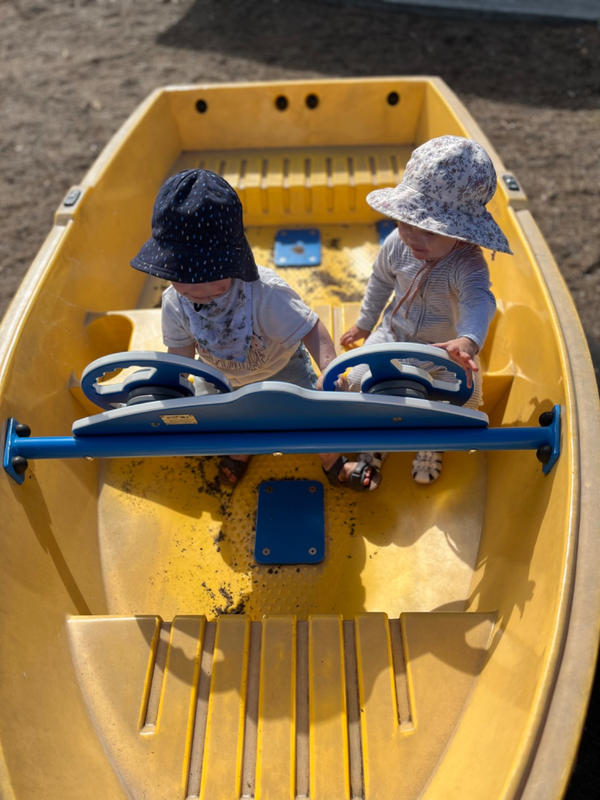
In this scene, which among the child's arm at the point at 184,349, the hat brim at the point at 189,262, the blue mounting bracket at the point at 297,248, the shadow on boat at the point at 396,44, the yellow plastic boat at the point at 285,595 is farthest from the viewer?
the shadow on boat at the point at 396,44

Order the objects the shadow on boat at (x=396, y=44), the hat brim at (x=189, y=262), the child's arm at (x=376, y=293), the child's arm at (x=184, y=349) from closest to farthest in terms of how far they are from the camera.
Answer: the hat brim at (x=189, y=262)
the child's arm at (x=184, y=349)
the child's arm at (x=376, y=293)
the shadow on boat at (x=396, y=44)

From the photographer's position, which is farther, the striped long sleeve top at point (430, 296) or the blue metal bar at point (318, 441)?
the striped long sleeve top at point (430, 296)

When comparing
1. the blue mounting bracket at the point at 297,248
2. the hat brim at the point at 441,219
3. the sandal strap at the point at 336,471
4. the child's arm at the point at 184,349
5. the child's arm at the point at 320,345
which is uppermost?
the hat brim at the point at 441,219

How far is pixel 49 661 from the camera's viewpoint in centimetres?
120

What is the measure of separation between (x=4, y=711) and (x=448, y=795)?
2.60 ft

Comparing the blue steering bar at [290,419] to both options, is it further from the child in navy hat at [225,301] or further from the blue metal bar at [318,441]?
the child in navy hat at [225,301]

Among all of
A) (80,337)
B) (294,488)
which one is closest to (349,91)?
(80,337)

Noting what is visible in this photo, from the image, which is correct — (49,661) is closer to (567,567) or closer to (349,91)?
(567,567)

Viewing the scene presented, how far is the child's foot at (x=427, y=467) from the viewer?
1.70m

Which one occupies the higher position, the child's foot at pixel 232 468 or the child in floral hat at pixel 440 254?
the child in floral hat at pixel 440 254

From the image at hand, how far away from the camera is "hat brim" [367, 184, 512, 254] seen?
124 centimetres

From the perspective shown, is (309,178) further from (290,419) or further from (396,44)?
(396,44)

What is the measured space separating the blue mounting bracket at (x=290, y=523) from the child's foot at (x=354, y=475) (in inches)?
2.2

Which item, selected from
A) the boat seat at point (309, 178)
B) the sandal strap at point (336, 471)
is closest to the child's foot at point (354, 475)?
the sandal strap at point (336, 471)
